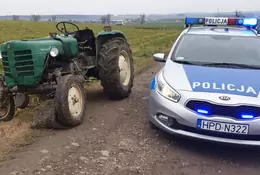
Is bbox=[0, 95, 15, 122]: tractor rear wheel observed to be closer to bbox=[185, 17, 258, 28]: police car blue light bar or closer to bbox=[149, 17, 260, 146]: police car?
bbox=[149, 17, 260, 146]: police car

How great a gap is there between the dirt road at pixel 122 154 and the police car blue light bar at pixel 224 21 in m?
2.26

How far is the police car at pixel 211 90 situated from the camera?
4.67 m

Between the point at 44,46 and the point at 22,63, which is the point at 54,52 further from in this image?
the point at 22,63

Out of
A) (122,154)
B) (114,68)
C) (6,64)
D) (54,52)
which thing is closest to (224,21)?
(114,68)

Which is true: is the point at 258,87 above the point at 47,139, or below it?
above

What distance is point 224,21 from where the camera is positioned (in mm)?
7059

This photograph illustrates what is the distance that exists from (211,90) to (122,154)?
1.30 metres

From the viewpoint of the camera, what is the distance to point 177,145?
206 inches

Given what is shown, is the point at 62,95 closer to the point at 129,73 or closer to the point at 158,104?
the point at 158,104

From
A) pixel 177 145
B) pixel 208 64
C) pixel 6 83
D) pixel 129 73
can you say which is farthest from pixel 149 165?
pixel 129 73

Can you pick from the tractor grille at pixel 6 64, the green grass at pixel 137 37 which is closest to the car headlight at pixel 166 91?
the tractor grille at pixel 6 64

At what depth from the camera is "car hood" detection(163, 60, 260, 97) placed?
489 centimetres

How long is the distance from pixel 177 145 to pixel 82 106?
1531 mm

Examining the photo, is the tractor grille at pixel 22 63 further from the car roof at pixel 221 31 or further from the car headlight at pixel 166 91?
the car roof at pixel 221 31
